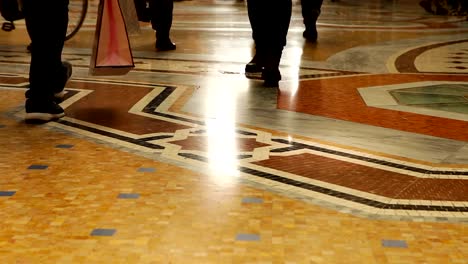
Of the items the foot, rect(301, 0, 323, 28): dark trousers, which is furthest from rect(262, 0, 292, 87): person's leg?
rect(301, 0, 323, 28): dark trousers

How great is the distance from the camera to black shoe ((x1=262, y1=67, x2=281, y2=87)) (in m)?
4.46

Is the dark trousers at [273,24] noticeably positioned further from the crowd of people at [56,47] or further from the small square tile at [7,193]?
the small square tile at [7,193]

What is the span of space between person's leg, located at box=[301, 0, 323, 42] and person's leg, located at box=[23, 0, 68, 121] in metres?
3.64

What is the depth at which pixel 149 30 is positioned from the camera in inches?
309

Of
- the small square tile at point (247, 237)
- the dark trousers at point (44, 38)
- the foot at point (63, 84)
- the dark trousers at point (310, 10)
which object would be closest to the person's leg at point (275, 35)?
the foot at point (63, 84)

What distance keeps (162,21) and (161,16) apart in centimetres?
4

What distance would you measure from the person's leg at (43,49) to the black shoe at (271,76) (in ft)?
4.10

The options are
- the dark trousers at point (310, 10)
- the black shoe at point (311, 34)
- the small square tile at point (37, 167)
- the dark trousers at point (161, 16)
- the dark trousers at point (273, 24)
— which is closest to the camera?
the small square tile at point (37, 167)

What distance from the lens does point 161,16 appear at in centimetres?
626

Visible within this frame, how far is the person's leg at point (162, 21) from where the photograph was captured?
246 inches

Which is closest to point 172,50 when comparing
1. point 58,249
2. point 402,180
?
point 402,180

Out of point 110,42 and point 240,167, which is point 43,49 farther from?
point 240,167

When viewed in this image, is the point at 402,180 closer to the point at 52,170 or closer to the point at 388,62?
the point at 52,170

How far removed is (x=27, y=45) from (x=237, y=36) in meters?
1.80
